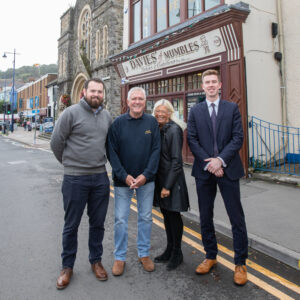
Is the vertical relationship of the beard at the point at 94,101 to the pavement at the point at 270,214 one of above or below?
above

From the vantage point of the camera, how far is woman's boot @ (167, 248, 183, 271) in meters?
3.18

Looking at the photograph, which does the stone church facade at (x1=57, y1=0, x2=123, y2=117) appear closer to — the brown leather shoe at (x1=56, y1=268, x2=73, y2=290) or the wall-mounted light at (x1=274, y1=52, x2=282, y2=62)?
the wall-mounted light at (x1=274, y1=52, x2=282, y2=62)

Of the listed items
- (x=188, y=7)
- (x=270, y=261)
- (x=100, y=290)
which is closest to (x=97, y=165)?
(x=100, y=290)

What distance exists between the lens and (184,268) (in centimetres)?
320

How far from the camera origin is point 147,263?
3174mm

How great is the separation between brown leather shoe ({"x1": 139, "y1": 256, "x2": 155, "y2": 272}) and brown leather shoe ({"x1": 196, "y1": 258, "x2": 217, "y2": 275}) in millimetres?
514

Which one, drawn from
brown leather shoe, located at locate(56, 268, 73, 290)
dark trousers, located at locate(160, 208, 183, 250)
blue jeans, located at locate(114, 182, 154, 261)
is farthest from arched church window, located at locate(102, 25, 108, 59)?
brown leather shoe, located at locate(56, 268, 73, 290)

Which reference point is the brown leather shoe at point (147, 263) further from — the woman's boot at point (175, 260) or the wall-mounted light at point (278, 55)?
the wall-mounted light at point (278, 55)

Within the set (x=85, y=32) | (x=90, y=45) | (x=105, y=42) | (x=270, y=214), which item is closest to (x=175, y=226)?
(x=270, y=214)

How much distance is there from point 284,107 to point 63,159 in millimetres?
7613

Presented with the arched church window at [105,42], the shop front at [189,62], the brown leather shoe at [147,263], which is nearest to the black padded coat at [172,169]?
the brown leather shoe at [147,263]

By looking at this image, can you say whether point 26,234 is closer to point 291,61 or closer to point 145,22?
point 291,61

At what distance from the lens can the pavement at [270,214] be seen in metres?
3.59

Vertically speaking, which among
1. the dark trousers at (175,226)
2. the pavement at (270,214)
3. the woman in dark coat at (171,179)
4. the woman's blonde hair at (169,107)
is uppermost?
the woman's blonde hair at (169,107)
